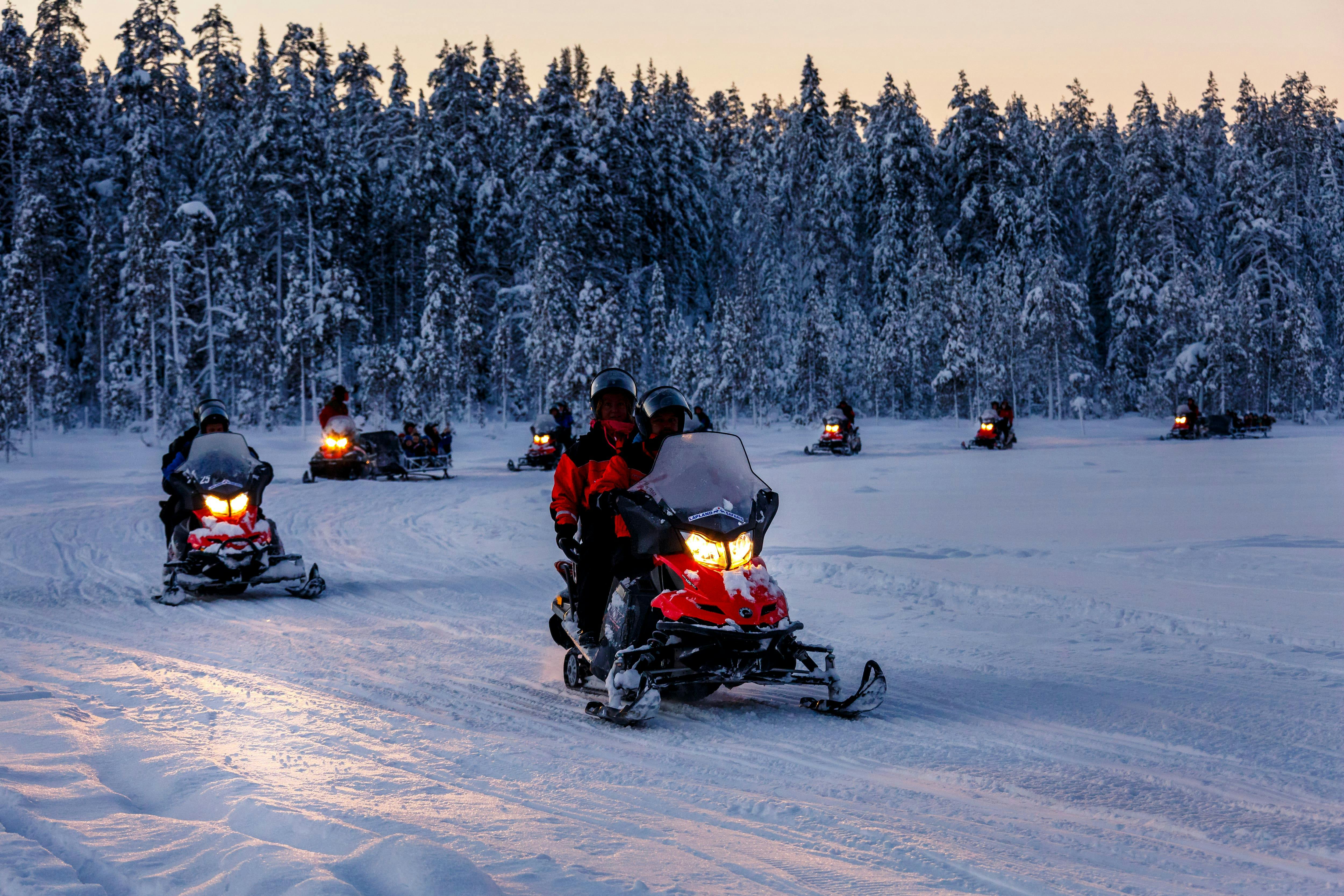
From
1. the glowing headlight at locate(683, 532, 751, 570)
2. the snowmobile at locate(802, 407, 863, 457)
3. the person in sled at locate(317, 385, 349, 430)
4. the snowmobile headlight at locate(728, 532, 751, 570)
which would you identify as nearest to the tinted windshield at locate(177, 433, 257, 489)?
the glowing headlight at locate(683, 532, 751, 570)

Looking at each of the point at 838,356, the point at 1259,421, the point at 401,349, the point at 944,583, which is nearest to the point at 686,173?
the point at 838,356

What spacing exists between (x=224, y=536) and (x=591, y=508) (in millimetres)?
5075

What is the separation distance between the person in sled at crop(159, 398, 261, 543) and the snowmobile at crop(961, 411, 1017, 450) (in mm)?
26261

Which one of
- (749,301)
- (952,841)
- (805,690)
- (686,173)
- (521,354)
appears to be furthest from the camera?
(686,173)

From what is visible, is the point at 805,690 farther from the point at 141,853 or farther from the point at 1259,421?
the point at 1259,421

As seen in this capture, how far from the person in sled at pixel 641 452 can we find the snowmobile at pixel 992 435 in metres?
28.3

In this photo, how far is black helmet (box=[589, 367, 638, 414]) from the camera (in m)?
6.48

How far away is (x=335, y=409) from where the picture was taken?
2231 cm

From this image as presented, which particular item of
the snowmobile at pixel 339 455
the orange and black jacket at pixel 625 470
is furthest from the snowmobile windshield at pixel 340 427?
the orange and black jacket at pixel 625 470

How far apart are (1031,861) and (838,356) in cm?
5176

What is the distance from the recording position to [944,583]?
9.34 m

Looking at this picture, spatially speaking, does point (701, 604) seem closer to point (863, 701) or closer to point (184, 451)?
point (863, 701)

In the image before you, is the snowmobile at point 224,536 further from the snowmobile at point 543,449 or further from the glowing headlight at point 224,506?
the snowmobile at point 543,449

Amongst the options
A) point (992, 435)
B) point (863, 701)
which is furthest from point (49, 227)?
Result: point (863, 701)
